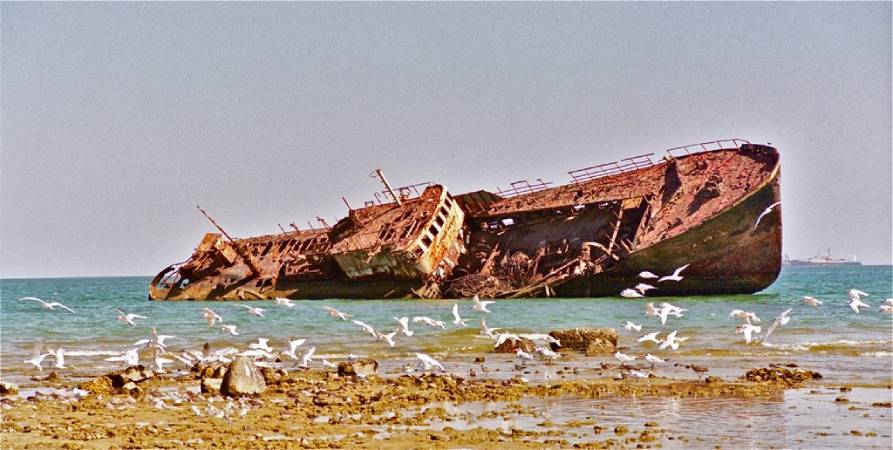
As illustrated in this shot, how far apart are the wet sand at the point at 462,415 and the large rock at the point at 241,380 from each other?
0.25 meters

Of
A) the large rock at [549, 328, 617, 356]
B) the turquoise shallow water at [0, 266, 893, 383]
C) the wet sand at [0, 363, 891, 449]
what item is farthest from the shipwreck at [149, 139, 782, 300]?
the wet sand at [0, 363, 891, 449]

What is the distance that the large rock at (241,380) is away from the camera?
15039mm

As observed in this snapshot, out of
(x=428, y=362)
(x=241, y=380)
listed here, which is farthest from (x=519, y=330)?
(x=241, y=380)

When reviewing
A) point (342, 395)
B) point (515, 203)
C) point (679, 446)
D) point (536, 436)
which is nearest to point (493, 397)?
point (342, 395)

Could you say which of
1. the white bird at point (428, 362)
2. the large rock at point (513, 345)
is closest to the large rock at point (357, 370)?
the white bird at point (428, 362)

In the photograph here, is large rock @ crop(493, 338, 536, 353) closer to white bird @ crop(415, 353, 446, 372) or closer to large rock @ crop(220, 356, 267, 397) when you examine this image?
white bird @ crop(415, 353, 446, 372)

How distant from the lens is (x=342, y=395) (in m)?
15.1

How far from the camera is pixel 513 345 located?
22328mm

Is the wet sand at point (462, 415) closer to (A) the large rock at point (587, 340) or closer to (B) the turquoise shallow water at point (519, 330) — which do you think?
(B) the turquoise shallow water at point (519, 330)

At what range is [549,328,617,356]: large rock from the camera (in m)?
21.8

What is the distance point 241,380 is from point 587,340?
9.29 m

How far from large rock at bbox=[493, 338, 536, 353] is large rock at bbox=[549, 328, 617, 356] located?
0.55m

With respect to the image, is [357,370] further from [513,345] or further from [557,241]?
[557,241]

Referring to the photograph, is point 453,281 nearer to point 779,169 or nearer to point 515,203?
point 515,203
